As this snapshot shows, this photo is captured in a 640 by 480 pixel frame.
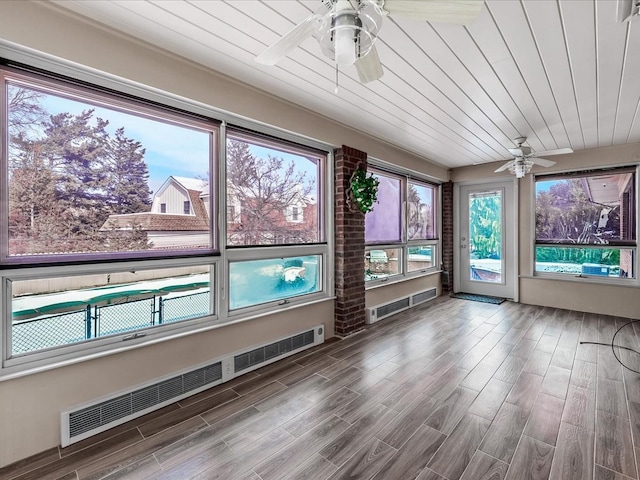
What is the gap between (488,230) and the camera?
19.4ft

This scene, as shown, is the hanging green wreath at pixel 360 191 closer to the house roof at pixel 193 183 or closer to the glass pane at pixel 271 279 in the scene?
the glass pane at pixel 271 279

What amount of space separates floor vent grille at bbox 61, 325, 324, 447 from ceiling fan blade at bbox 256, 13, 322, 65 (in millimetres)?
2329

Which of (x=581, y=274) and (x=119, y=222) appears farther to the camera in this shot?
(x=581, y=274)

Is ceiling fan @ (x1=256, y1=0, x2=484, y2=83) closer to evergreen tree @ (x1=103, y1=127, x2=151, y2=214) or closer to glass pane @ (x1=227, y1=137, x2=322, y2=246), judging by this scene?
evergreen tree @ (x1=103, y1=127, x2=151, y2=214)

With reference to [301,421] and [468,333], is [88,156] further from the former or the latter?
[468,333]

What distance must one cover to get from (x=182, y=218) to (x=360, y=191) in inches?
81.4

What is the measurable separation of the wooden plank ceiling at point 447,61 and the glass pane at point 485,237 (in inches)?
88.0

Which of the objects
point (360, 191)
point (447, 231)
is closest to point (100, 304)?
point (360, 191)

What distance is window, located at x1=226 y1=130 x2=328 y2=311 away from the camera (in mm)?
2848

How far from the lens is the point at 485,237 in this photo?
5.96 m

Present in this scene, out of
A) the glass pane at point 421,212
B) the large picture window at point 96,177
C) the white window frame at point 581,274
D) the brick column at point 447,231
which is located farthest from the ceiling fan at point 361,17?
the brick column at point 447,231

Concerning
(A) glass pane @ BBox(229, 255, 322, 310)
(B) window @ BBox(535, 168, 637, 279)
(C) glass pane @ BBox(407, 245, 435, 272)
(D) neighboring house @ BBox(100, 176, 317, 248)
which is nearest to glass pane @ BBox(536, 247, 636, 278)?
(B) window @ BBox(535, 168, 637, 279)

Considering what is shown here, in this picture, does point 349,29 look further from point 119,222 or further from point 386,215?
point 386,215

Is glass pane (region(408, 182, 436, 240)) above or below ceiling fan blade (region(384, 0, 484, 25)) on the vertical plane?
below
